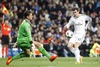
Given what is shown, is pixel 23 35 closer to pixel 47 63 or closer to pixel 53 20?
pixel 47 63

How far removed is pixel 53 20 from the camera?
105ft

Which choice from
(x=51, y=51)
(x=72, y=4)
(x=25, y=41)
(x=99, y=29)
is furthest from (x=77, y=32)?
(x=72, y=4)

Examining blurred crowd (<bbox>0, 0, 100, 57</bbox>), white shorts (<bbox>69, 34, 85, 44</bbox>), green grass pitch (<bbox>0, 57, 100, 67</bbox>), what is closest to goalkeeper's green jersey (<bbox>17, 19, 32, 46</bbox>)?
green grass pitch (<bbox>0, 57, 100, 67</bbox>)

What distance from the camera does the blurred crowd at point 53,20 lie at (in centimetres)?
2947

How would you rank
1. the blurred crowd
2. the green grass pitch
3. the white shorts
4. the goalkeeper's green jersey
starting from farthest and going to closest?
the blurred crowd
the white shorts
the green grass pitch
the goalkeeper's green jersey

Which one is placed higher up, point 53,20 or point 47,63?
point 53,20

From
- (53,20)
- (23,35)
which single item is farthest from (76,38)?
(53,20)

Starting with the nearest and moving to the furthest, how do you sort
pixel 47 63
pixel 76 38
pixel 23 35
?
pixel 23 35, pixel 47 63, pixel 76 38

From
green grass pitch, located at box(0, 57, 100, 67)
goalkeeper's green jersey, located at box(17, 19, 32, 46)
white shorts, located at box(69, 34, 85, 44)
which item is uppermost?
goalkeeper's green jersey, located at box(17, 19, 32, 46)

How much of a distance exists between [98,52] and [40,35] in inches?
152

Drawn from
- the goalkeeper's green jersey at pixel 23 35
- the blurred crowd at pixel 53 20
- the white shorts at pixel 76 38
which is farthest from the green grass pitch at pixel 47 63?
the blurred crowd at pixel 53 20

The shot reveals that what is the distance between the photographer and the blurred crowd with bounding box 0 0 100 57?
29.5m

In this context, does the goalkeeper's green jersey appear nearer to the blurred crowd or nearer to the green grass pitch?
the green grass pitch

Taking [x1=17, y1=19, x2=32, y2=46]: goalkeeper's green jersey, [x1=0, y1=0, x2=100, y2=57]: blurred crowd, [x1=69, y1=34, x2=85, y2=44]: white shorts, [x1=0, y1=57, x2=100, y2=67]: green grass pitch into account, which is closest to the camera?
[x1=17, y1=19, x2=32, y2=46]: goalkeeper's green jersey
